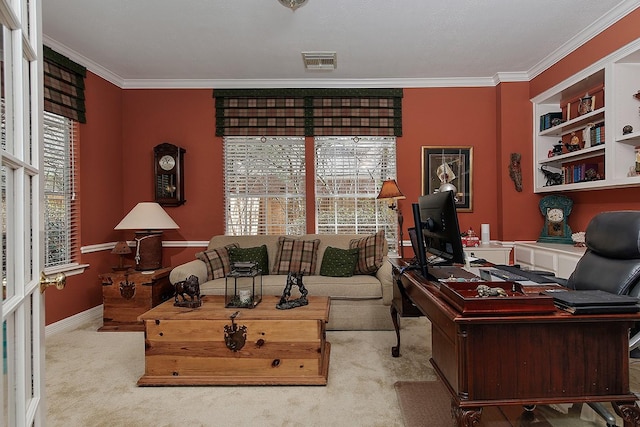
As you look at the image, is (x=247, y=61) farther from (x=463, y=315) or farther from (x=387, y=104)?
(x=463, y=315)

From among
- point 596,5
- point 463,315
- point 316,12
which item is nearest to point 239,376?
point 463,315

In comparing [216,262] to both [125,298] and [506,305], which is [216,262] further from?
[506,305]

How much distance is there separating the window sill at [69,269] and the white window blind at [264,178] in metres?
1.63

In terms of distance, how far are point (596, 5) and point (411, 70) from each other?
5.64ft

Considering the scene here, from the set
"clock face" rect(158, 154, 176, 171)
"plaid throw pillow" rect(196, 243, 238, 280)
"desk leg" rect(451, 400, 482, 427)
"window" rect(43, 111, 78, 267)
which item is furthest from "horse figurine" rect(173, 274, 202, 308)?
"clock face" rect(158, 154, 176, 171)

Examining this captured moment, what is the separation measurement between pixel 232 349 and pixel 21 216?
72.9 inches

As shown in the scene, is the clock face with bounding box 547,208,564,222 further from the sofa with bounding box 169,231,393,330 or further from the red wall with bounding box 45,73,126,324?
the red wall with bounding box 45,73,126,324

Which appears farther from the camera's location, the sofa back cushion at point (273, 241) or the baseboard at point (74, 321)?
the sofa back cushion at point (273, 241)

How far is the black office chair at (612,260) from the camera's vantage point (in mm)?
1767

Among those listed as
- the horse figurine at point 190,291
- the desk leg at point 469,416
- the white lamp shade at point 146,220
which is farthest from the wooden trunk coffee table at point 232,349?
the white lamp shade at point 146,220

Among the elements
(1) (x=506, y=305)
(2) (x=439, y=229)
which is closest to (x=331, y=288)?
(2) (x=439, y=229)

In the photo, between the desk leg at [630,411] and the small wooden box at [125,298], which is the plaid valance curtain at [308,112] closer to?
the small wooden box at [125,298]

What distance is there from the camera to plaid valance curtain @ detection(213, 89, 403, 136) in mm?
4496

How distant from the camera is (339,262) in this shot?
381cm
